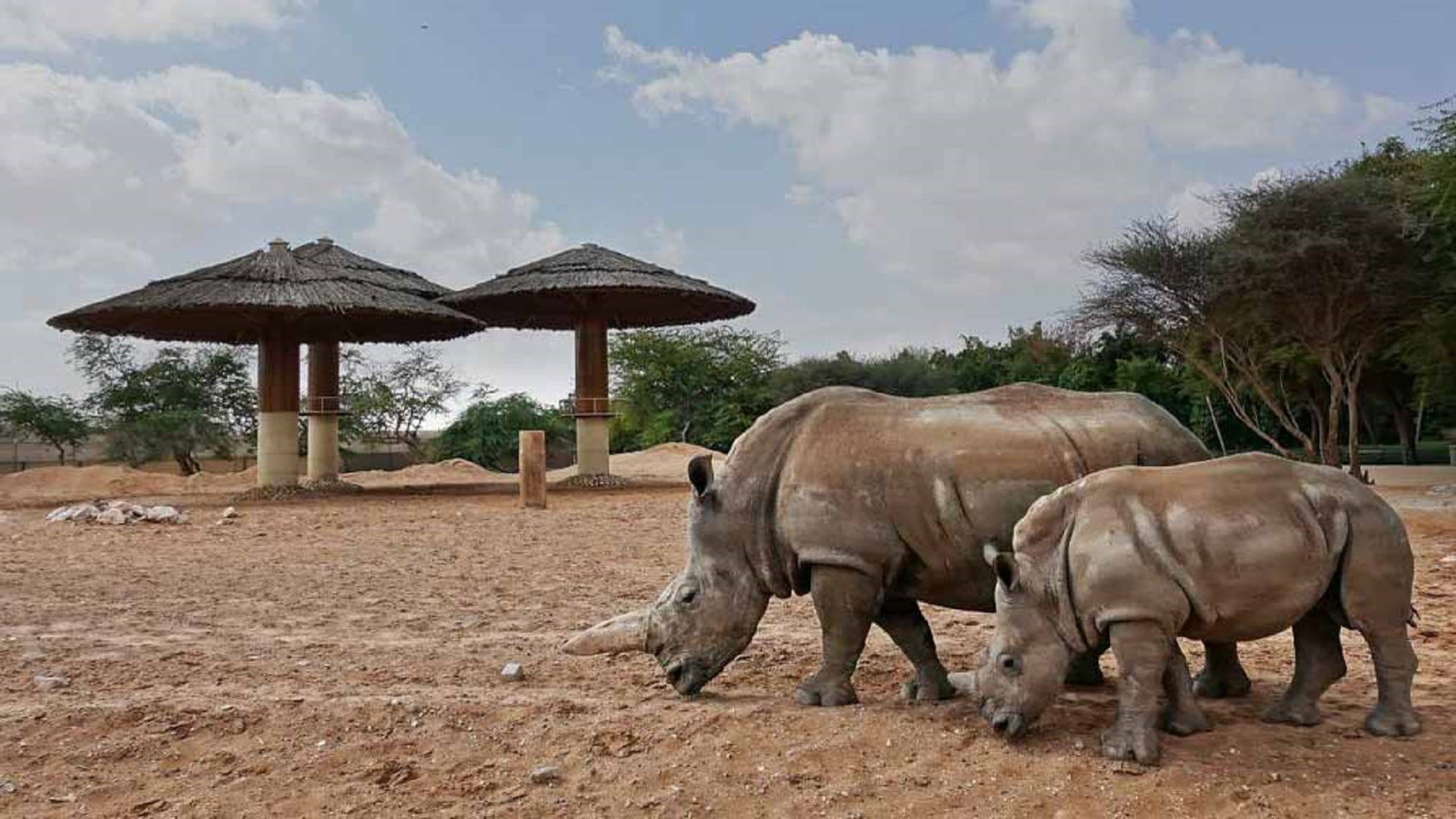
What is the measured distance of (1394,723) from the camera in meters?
4.19

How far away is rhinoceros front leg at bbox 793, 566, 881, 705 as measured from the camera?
4703mm

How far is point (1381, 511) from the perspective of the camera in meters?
4.05

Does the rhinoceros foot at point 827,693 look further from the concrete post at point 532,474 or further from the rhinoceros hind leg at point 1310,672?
the concrete post at point 532,474

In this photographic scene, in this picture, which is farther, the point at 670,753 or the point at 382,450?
the point at 382,450

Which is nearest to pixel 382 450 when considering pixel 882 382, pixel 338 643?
pixel 882 382

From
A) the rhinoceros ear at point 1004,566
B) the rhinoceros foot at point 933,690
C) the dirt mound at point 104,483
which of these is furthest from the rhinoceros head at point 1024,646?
the dirt mound at point 104,483

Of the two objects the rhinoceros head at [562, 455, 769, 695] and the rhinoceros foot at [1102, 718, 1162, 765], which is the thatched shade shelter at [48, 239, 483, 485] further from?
the rhinoceros foot at [1102, 718, 1162, 765]

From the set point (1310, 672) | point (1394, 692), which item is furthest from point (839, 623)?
point (1394, 692)

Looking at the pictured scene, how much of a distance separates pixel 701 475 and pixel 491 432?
125ft

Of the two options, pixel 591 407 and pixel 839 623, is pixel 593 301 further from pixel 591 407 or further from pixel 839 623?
pixel 839 623

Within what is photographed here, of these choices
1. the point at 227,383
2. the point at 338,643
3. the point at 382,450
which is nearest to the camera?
the point at 338,643

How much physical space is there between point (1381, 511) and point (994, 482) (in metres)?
1.39

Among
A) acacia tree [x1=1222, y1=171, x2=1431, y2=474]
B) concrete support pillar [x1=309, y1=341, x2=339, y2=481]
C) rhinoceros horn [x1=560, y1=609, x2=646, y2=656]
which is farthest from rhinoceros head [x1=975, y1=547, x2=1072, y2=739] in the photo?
concrete support pillar [x1=309, y1=341, x2=339, y2=481]

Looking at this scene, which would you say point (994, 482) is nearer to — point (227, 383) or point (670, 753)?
point (670, 753)
